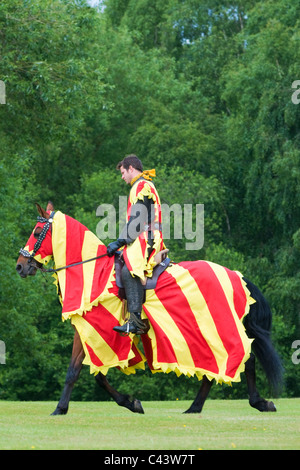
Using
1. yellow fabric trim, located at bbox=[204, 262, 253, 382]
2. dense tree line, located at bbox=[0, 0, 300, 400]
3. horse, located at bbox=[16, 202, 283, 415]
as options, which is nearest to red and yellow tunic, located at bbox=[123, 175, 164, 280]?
horse, located at bbox=[16, 202, 283, 415]

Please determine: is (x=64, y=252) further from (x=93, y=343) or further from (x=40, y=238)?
(x=93, y=343)

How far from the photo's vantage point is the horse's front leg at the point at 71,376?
354 inches

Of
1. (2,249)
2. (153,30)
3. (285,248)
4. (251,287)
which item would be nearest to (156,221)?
(251,287)

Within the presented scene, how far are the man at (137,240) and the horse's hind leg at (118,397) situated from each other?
2.45 feet

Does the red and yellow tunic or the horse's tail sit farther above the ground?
the red and yellow tunic

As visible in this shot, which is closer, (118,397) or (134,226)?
(134,226)

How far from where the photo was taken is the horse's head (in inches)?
368

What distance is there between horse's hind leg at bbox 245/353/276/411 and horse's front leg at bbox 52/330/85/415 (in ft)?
5.79

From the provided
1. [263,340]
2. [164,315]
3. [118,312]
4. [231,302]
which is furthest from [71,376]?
[263,340]

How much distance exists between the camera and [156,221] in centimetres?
941

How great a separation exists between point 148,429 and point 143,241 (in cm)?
206

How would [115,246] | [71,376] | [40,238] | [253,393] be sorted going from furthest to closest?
[253,393] < [40,238] < [115,246] < [71,376]

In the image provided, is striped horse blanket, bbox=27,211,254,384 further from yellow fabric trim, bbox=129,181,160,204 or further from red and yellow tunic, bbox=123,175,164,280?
yellow fabric trim, bbox=129,181,160,204

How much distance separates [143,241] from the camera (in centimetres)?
918
